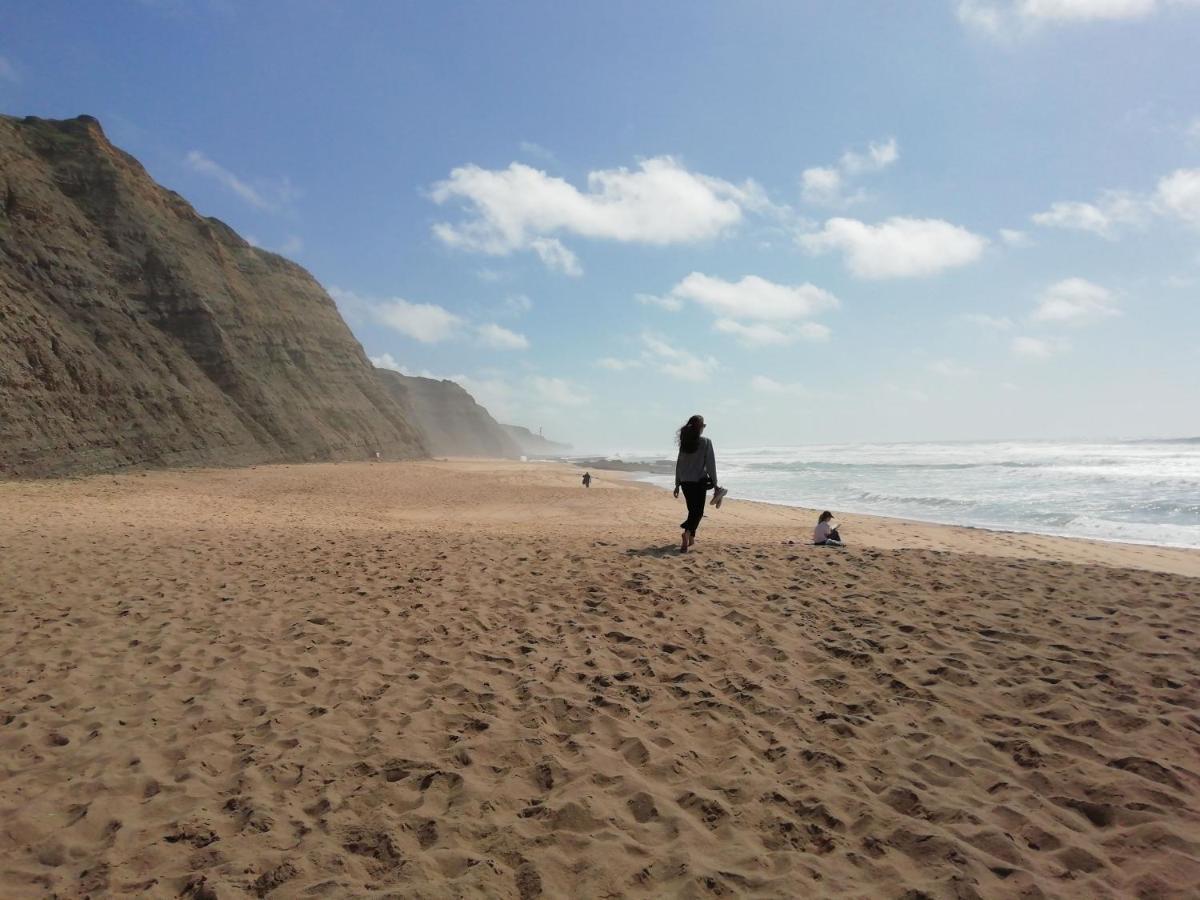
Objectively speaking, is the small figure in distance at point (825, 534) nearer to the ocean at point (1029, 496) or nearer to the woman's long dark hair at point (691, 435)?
the woman's long dark hair at point (691, 435)

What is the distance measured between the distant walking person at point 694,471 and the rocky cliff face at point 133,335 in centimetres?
2611

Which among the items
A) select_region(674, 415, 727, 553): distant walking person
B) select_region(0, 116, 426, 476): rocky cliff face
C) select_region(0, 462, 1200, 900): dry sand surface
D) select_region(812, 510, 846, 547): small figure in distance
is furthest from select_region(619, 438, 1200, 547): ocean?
select_region(0, 116, 426, 476): rocky cliff face

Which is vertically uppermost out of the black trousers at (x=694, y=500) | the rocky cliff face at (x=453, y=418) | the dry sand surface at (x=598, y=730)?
the rocky cliff face at (x=453, y=418)

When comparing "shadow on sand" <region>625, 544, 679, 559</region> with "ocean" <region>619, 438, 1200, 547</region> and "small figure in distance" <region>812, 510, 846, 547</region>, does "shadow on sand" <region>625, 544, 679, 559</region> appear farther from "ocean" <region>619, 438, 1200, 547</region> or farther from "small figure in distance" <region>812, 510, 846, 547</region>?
"ocean" <region>619, 438, 1200, 547</region>

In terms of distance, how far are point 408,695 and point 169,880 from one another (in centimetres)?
200

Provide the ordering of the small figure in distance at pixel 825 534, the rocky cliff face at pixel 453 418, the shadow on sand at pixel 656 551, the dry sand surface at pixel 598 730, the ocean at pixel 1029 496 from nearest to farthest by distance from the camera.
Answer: the dry sand surface at pixel 598 730, the shadow on sand at pixel 656 551, the small figure in distance at pixel 825 534, the ocean at pixel 1029 496, the rocky cliff face at pixel 453 418

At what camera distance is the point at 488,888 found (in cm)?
272

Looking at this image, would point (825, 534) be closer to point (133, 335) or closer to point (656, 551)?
point (656, 551)

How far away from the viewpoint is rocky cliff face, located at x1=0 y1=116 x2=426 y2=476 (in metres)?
25.4

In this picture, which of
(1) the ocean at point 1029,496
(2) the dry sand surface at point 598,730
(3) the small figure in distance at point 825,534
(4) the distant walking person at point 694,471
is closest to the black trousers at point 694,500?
(4) the distant walking person at point 694,471

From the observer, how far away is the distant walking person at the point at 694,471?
980cm

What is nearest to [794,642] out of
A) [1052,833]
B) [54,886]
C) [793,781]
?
[793,781]

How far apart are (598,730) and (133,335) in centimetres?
3793

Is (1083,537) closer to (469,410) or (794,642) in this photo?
(794,642)
